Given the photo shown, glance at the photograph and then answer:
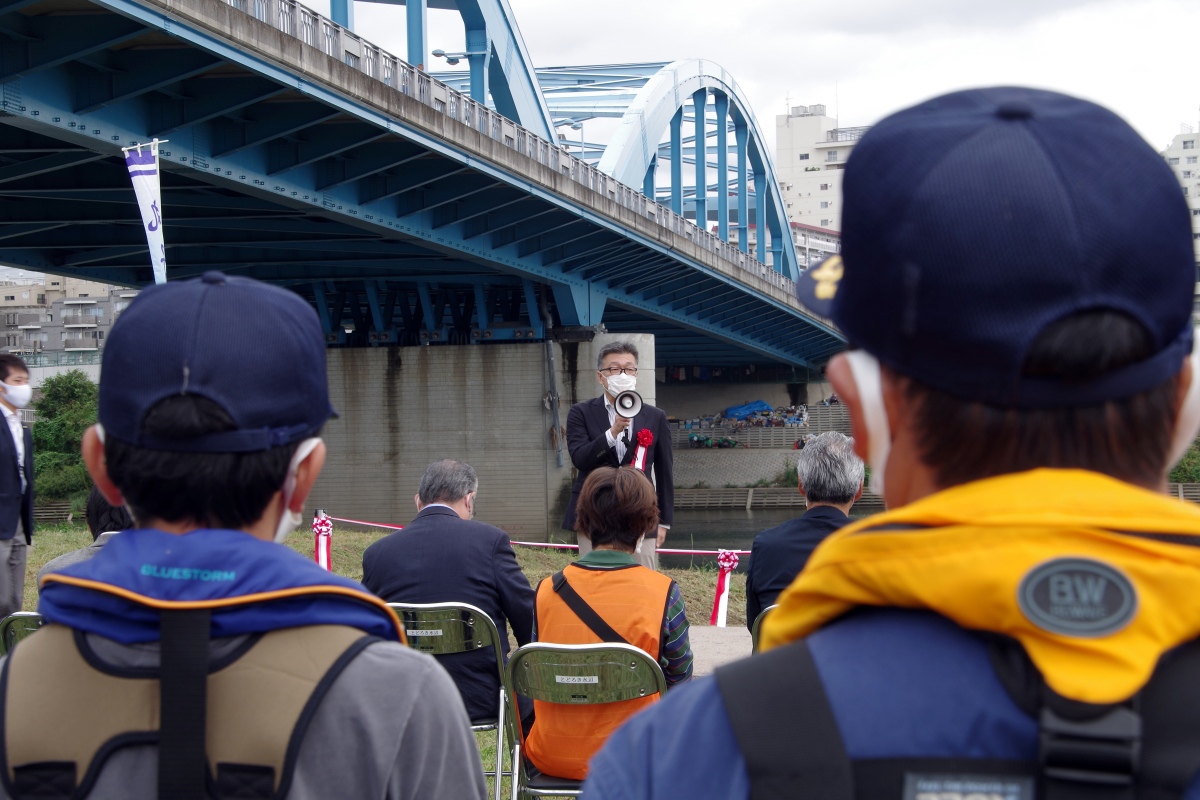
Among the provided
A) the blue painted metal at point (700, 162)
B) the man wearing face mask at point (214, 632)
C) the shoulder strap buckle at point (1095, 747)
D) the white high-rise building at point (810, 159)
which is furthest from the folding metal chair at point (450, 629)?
the white high-rise building at point (810, 159)

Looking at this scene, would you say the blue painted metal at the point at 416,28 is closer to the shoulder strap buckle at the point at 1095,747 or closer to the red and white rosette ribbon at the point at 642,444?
the red and white rosette ribbon at the point at 642,444

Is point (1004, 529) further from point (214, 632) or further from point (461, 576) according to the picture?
point (461, 576)

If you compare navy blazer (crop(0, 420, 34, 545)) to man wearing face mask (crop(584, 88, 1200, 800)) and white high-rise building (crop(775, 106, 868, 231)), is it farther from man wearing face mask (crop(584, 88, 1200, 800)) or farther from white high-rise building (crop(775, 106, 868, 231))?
white high-rise building (crop(775, 106, 868, 231))

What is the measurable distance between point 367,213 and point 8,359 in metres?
12.5

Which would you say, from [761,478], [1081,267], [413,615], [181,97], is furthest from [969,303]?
[761,478]

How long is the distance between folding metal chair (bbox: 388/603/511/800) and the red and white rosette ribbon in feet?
8.83

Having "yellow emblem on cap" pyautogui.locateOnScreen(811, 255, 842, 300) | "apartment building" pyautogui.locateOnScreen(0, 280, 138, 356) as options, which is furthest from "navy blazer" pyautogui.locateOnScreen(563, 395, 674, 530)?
"apartment building" pyautogui.locateOnScreen(0, 280, 138, 356)

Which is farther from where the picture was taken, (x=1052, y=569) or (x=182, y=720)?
(x=182, y=720)

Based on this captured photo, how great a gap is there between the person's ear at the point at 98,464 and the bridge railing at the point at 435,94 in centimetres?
1234

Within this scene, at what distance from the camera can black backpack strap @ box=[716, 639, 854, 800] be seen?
941 mm

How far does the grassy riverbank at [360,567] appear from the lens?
440 inches

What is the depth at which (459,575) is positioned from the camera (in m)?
4.57

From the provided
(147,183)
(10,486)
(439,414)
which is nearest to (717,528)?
(439,414)

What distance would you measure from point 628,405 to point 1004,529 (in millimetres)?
5943
